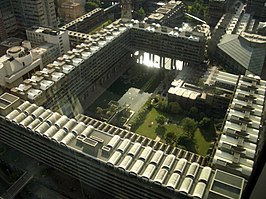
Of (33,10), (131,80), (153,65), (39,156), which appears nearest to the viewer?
(39,156)

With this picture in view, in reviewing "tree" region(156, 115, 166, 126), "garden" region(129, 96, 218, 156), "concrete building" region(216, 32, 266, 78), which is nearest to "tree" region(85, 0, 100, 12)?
"concrete building" region(216, 32, 266, 78)

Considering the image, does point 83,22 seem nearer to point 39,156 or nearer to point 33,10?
point 33,10

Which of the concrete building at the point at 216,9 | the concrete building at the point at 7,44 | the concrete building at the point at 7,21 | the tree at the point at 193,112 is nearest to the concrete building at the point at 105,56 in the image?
the tree at the point at 193,112

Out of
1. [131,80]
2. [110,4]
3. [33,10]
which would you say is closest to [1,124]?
[131,80]

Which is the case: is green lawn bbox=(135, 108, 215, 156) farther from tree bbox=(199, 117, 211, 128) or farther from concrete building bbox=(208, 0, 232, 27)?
concrete building bbox=(208, 0, 232, 27)

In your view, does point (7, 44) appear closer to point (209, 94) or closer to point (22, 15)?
point (22, 15)

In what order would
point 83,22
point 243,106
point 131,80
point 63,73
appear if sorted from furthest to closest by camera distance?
point 83,22 → point 131,80 → point 63,73 → point 243,106
